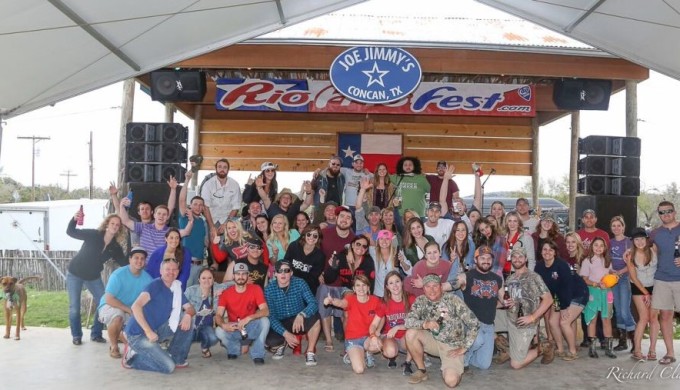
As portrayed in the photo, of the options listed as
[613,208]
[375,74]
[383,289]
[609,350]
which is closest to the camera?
[383,289]

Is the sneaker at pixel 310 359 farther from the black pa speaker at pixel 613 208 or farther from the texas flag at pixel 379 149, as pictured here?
the texas flag at pixel 379 149

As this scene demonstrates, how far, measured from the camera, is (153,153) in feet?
24.8

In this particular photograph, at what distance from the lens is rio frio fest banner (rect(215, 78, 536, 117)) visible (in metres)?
9.52

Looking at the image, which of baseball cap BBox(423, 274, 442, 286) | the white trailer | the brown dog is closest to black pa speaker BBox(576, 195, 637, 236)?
baseball cap BBox(423, 274, 442, 286)

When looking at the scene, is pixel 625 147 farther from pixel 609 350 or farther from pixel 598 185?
pixel 609 350

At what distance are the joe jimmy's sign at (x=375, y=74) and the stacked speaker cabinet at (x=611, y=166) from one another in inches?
104

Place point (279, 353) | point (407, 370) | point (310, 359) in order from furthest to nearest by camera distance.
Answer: point (279, 353), point (310, 359), point (407, 370)

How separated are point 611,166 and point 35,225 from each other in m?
16.8

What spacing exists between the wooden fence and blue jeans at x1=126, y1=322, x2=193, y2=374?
6.23m

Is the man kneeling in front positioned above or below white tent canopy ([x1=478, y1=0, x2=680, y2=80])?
below

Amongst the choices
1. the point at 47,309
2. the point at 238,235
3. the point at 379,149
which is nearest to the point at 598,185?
the point at 379,149

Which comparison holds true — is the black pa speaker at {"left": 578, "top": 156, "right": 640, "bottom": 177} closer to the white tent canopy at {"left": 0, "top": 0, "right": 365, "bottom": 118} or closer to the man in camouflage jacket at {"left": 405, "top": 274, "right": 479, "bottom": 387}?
the man in camouflage jacket at {"left": 405, "top": 274, "right": 479, "bottom": 387}

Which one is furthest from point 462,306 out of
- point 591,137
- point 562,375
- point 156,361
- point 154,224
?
point 591,137

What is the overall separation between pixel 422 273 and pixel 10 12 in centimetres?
404
